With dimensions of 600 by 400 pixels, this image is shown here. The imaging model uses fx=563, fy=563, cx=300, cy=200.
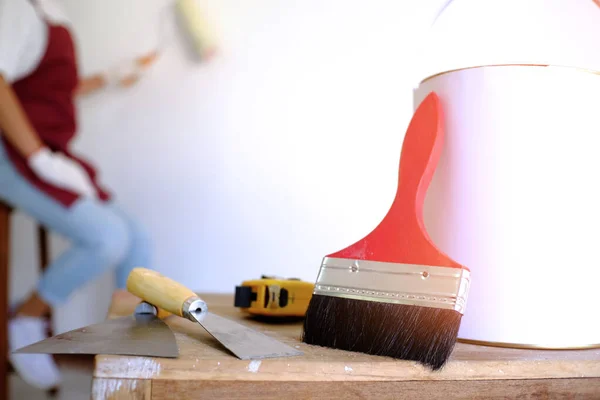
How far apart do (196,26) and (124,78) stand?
0.25 metres

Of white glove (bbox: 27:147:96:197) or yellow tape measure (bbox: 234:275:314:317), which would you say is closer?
yellow tape measure (bbox: 234:275:314:317)

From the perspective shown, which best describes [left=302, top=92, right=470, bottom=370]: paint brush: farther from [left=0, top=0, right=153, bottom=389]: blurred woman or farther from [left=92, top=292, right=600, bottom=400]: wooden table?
[left=0, top=0, right=153, bottom=389]: blurred woman

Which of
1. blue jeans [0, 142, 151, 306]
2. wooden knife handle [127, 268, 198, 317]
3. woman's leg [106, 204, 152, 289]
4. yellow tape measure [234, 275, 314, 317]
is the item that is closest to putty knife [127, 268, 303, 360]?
wooden knife handle [127, 268, 198, 317]

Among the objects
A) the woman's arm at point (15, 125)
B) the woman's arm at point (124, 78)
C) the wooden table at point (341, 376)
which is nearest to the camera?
the wooden table at point (341, 376)

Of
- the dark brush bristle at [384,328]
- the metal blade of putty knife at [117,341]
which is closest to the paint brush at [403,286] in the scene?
the dark brush bristle at [384,328]

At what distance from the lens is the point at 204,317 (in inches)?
16.3

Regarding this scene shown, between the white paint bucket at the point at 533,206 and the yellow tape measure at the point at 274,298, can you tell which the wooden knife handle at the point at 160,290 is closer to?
the yellow tape measure at the point at 274,298

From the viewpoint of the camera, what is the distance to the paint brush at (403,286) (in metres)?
0.36

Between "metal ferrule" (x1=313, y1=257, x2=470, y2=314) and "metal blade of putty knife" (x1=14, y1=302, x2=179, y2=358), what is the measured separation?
122 mm

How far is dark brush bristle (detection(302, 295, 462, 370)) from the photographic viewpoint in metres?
0.36

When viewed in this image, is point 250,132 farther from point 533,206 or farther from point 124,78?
point 533,206

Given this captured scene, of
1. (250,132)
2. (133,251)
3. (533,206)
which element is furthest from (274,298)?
(250,132)

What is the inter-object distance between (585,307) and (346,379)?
199 mm

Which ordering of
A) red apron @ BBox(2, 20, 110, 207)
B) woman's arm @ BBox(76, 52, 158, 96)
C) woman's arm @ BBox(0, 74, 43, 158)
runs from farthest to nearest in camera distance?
woman's arm @ BBox(76, 52, 158, 96), red apron @ BBox(2, 20, 110, 207), woman's arm @ BBox(0, 74, 43, 158)
